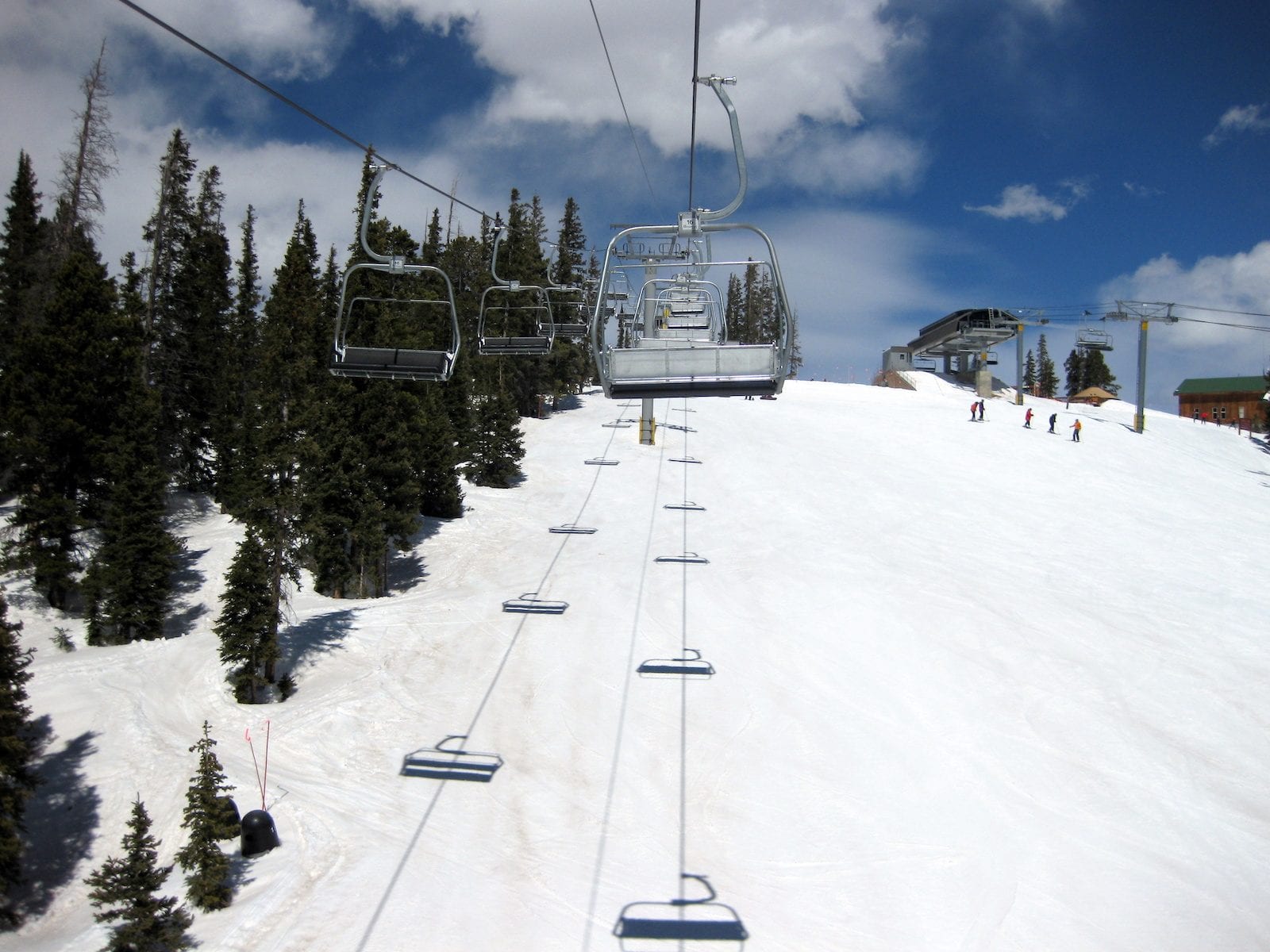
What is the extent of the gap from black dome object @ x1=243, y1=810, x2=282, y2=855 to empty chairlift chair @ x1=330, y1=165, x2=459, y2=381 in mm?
7324

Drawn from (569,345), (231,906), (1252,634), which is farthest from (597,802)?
(569,345)

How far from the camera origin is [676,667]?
19000mm

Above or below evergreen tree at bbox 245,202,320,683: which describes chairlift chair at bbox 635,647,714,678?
below

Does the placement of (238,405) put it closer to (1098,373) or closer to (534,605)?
(534,605)

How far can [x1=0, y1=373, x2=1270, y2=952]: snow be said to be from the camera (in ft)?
39.3

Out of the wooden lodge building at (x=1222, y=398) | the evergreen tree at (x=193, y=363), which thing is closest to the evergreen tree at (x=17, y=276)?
the evergreen tree at (x=193, y=363)

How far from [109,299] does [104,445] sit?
479 centimetres

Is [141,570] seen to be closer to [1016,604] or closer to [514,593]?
[514,593]

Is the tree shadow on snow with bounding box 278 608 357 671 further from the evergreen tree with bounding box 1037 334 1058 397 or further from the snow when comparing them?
the evergreen tree with bounding box 1037 334 1058 397

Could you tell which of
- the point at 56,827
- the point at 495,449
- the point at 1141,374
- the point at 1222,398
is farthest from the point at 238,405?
the point at 1222,398

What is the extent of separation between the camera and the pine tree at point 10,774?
11.3m

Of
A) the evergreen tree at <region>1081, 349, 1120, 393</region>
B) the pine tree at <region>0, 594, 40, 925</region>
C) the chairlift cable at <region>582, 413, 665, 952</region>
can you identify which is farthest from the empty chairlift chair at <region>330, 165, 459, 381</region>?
the evergreen tree at <region>1081, 349, 1120, 393</region>

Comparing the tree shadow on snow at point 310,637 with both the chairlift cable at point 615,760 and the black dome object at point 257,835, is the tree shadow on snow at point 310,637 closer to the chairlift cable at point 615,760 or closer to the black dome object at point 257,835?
the black dome object at point 257,835

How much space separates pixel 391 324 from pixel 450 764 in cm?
1430
